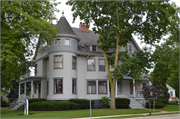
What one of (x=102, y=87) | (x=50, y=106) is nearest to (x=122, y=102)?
(x=102, y=87)

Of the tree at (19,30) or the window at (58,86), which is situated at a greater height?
the tree at (19,30)

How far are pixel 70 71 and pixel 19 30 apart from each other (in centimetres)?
951

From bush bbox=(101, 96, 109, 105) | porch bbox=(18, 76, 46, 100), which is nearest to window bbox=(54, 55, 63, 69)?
porch bbox=(18, 76, 46, 100)

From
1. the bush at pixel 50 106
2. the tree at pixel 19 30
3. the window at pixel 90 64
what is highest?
the tree at pixel 19 30

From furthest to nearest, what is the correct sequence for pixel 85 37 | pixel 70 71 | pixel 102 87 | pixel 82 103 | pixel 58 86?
pixel 85 37
pixel 102 87
pixel 70 71
pixel 58 86
pixel 82 103

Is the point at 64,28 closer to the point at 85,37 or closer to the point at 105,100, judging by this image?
the point at 85,37

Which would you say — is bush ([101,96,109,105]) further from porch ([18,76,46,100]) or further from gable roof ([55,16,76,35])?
gable roof ([55,16,76,35])

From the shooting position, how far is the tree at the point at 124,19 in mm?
23167

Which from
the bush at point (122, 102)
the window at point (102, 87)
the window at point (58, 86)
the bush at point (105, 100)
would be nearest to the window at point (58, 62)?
the window at point (58, 86)

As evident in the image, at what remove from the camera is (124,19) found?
955 inches

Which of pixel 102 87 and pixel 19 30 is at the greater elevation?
pixel 19 30

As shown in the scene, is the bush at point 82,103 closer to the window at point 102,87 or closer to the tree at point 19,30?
the window at point 102,87

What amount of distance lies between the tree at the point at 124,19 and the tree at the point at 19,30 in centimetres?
393

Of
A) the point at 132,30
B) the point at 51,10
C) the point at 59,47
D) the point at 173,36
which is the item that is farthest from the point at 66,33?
the point at 173,36
